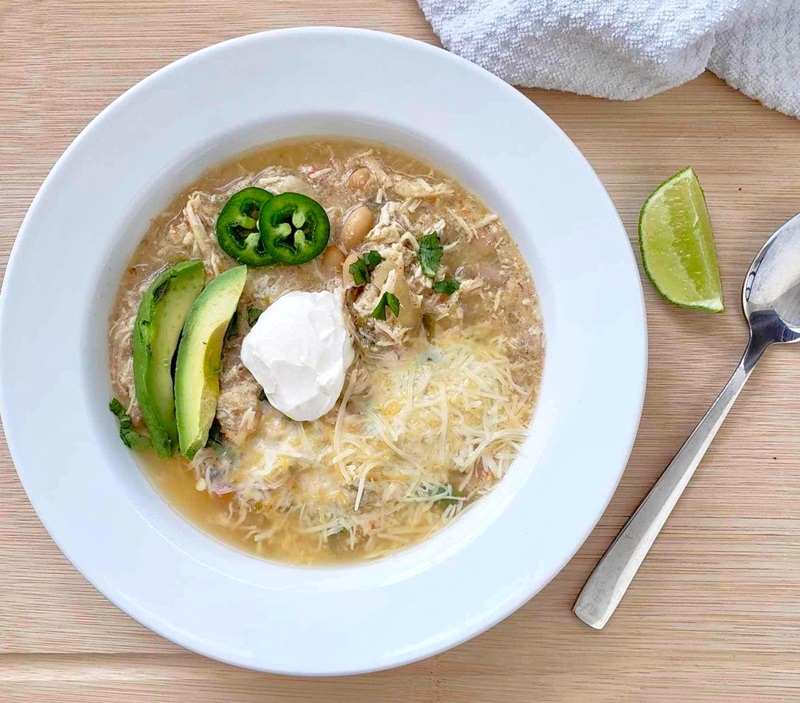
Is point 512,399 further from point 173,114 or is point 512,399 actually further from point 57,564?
point 57,564

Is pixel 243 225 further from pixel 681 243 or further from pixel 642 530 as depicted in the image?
pixel 642 530

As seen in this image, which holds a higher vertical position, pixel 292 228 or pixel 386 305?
pixel 292 228

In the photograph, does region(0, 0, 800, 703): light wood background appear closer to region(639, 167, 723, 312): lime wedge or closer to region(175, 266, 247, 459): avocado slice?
region(639, 167, 723, 312): lime wedge

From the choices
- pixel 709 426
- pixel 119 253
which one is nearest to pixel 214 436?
pixel 119 253

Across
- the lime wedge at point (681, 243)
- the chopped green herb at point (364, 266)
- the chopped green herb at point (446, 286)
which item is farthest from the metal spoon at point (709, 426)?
the chopped green herb at point (364, 266)

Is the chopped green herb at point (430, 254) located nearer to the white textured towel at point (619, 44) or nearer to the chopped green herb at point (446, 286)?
the chopped green herb at point (446, 286)

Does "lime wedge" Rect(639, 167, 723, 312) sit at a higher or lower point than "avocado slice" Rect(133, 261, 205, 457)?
higher

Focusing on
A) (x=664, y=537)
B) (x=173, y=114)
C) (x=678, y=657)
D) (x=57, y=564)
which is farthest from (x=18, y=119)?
(x=678, y=657)

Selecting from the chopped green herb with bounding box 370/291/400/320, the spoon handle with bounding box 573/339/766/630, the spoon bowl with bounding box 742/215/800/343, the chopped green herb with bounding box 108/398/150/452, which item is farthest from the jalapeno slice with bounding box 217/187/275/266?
the spoon bowl with bounding box 742/215/800/343
